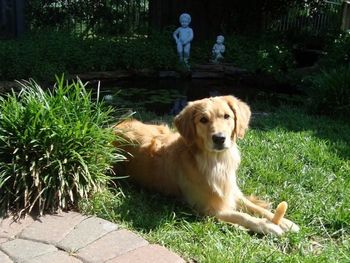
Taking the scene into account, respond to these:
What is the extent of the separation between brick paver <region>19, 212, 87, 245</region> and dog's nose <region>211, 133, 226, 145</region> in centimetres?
107

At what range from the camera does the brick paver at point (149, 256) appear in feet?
9.41

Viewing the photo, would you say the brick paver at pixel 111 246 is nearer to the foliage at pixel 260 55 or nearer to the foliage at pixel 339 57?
the foliage at pixel 339 57

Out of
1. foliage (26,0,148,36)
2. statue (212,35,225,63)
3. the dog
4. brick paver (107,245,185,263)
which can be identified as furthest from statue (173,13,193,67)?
brick paver (107,245,185,263)

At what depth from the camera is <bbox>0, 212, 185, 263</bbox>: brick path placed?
286 cm

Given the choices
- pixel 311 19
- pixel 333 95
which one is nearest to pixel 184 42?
pixel 333 95

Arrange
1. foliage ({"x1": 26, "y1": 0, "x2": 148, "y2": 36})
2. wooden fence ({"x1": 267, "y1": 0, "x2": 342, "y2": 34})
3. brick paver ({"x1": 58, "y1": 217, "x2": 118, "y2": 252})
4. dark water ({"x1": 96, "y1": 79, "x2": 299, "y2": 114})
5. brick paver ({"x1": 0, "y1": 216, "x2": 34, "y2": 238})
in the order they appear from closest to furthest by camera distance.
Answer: brick paver ({"x1": 58, "y1": 217, "x2": 118, "y2": 252}) → brick paver ({"x1": 0, "y1": 216, "x2": 34, "y2": 238}) → dark water ({"x1": 96, "y1": 79, "x2": 299, "y2": 114}) → foliage ({"x1": 26, "y1": 0, "x2": 148, "y2": 36}) → wooden fence ({"x1": 267, "y1": 0, "x2": 342, "y2": 34})

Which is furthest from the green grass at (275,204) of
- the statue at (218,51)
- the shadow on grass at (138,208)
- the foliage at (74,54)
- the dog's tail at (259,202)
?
the statue at (218,51)

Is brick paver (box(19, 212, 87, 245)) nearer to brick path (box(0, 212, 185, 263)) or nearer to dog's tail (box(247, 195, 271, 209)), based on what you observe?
brick path (box(0, 212, 185, 263))

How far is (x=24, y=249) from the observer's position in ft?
9.56

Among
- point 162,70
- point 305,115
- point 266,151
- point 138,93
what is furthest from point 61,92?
point 162,70

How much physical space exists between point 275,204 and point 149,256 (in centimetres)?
141

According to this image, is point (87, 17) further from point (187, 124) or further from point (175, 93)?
point (187, 124)

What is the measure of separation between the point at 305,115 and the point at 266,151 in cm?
206

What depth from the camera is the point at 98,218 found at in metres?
3.41
